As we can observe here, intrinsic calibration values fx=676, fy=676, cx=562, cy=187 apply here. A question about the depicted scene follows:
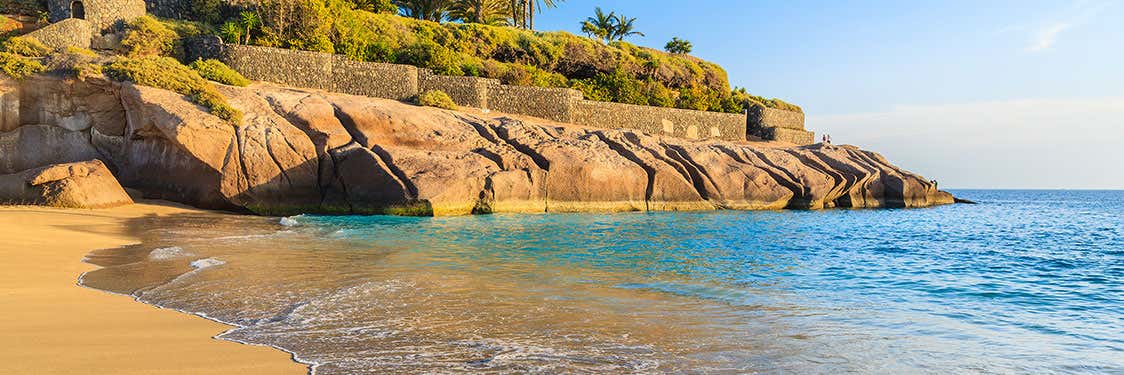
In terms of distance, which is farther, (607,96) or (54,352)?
(607,96)

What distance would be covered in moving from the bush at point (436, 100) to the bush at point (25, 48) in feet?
44.7

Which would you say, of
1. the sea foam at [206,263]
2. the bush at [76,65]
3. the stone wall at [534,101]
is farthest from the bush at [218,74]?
the sea foam at [206,263]

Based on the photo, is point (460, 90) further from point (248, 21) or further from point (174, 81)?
point (174, 81)

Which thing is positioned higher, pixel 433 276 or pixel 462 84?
pixel 462 84

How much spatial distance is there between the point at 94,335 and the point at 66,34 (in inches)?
1218

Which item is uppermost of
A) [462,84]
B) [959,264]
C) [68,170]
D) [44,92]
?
[462,84]

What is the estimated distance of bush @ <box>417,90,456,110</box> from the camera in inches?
1171

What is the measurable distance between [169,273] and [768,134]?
46.2m

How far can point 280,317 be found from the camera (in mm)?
6352

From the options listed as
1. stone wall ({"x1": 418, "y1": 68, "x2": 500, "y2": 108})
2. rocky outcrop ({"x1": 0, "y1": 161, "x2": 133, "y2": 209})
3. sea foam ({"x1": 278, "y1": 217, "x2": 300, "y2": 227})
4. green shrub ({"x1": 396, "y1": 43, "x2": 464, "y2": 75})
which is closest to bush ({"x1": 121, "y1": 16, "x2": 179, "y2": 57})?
green shrub ({"x1": 396, "y1": 43, "x2": 464, "y2": 75})

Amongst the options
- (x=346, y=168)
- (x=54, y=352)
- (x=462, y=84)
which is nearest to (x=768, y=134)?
(x=462, y=84)

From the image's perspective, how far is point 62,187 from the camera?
59.5 feet

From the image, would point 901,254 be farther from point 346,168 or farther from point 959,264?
point 346,168

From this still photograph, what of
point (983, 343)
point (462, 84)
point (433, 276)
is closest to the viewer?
point (983, 343)
